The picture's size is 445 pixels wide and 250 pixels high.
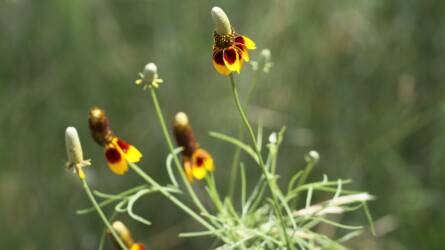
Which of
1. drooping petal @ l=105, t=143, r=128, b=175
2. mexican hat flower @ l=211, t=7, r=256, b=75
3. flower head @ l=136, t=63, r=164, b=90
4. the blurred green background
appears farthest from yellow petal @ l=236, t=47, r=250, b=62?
the blurred green background

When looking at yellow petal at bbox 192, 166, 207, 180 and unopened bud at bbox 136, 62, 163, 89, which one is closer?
unopened bud at bbox 136, 62, 163, 89

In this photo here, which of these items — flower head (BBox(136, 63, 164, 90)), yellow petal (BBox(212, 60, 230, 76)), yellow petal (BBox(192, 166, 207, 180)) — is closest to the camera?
yellow petal (BBox(212, 60, 230, 76))

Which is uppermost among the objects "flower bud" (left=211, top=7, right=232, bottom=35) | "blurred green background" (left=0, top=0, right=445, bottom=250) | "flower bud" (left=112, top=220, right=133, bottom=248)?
"blurred green background" (left=0, top=0, right=445, bottom=250)

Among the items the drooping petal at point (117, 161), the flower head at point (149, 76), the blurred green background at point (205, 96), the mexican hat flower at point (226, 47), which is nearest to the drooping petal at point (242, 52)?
the mexican hat flower at point (226, 47)

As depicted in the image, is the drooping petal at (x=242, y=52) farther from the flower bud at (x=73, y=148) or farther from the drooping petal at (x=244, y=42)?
the flower bud at (x=73, y=148)

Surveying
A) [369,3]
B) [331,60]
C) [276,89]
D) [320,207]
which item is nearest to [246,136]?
[276,89]

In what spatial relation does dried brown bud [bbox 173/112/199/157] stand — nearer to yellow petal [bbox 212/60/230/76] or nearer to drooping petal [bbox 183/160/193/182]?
drooping petal [bbox 183/160/193/182]

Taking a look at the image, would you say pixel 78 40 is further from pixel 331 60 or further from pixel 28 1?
pixel 331 60
